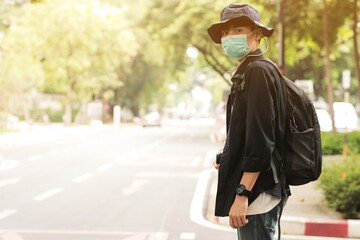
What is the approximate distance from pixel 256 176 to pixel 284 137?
0.80 feet

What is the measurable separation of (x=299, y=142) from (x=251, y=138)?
0.26 meters

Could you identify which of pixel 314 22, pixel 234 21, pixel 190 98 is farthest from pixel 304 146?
pixel 190 98

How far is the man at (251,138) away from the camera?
310 cm

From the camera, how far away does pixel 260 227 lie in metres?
3.26

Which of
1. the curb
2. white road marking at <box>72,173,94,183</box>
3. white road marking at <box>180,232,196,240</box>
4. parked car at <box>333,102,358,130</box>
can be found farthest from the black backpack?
parked car at <box>333,102,358,130</box>

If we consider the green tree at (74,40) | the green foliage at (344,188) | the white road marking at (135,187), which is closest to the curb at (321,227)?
the green foliage at (344,188)

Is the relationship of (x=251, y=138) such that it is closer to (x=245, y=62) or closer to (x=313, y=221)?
(x=245, y=62)

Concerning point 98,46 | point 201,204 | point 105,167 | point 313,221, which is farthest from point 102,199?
point 98,46

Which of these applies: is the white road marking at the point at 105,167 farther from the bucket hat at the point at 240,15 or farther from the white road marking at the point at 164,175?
the bucket hat at the point at 240,15

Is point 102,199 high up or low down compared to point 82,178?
up

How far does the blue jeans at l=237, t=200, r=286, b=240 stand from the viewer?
325 centimetres

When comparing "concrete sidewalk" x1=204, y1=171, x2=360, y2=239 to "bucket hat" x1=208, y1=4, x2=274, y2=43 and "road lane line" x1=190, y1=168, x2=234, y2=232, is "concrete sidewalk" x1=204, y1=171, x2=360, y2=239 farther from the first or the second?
"bucket hat" x1=208, y1=4, x2=274, y2=43

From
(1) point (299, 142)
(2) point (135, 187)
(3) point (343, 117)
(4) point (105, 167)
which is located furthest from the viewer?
(3) point (343, 117)

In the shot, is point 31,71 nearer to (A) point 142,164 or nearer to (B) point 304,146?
(A) point 142,164
